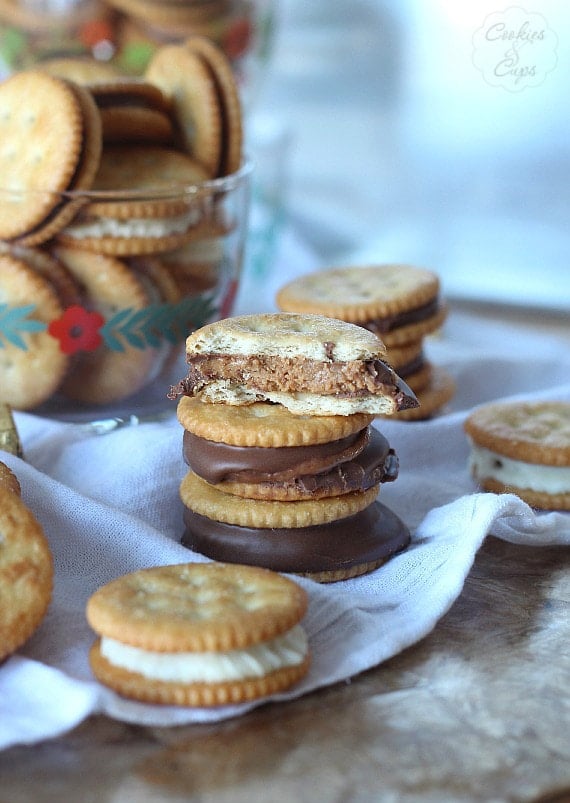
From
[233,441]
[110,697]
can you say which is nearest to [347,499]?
[233,441]

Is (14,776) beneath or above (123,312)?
beneath

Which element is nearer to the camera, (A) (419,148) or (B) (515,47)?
(B) (515,47)

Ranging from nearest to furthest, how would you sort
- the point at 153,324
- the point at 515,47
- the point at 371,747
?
1. the point at 371,747
2. the point at 153,324
3. the point at 515,47

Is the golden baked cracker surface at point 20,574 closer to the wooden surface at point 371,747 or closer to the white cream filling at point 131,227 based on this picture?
the wooden surface at point 371,747

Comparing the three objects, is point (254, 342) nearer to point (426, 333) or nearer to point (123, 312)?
point (123, 312)

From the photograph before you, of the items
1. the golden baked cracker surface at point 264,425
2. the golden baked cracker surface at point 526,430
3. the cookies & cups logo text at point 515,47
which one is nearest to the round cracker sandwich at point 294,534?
the golden baked cracker surface at point 264,425

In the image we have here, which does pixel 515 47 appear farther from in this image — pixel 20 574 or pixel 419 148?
pixel 20 574

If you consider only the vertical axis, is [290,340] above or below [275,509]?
above

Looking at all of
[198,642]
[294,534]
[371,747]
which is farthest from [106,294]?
[371,747]
